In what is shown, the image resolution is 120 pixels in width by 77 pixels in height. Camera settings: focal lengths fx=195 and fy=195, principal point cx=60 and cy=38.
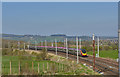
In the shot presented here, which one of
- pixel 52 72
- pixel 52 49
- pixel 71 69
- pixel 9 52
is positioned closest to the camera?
pixel 52 72

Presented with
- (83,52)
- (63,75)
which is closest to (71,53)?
(83,52)

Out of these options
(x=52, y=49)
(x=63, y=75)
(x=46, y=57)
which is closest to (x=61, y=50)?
(x=52, y=49)

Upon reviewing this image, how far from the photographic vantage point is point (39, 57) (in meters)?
51.9

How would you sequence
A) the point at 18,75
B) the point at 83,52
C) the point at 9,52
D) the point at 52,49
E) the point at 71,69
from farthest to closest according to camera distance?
the point at 52,49, the point at 9,52, the point at 83,52, the point at 71,69, the point at 18,75

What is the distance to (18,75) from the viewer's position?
2445cm

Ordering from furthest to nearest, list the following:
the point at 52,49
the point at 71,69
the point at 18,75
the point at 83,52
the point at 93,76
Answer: the point at 52,49
the point at 83,52
the point at 71,69
the point at 18,75
the point at 93,76

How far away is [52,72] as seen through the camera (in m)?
26.9

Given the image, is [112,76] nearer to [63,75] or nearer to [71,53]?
[63,75]

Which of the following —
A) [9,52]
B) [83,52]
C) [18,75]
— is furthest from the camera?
[9,52]

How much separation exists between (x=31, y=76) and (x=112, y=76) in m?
9.91

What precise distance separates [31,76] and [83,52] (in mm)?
27958

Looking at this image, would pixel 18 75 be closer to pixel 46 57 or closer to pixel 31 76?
pixel 31 76

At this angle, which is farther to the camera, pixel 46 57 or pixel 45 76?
pixel 46 57

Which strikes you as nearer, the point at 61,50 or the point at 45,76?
the point at 45,76
